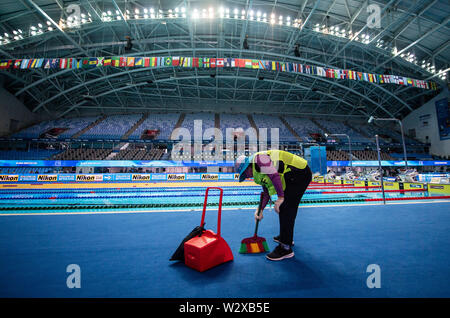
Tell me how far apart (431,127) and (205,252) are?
139 ft

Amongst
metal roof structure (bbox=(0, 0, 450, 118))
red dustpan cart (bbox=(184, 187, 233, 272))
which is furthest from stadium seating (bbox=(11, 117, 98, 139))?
red dustpan cart (bbox=(184, 187, 233, 272))

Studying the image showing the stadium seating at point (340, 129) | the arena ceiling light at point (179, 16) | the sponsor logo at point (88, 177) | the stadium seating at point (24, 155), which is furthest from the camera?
the stadium seating at point (340, 129)

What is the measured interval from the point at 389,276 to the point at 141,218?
466cm

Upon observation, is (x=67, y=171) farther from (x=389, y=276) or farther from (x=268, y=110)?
(x=268, y=110)

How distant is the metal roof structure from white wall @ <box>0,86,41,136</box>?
1077 mm

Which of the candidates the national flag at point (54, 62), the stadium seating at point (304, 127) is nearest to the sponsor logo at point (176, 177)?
the national flag at point (54, 62)

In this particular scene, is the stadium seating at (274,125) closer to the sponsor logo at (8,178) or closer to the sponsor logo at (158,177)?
the sponsor logo at (158,177)

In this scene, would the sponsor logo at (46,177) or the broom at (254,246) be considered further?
the sponsor logo at (46,177)

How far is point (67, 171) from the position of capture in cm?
2073

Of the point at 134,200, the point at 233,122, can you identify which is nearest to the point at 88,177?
the point at 134,200

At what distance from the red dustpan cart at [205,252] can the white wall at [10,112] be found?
3405cm

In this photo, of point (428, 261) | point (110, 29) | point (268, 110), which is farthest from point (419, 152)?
point (110, 29)

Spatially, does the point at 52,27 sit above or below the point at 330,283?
above

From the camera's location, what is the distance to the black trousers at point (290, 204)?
2.43 meters
